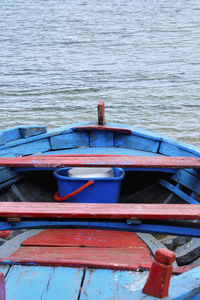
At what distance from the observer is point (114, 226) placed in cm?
321

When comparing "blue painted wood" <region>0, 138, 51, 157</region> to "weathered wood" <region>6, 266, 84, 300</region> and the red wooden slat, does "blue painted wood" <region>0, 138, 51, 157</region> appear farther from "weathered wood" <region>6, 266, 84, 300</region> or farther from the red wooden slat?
"weathered wood" <region>6, 266, 84, 300</region>

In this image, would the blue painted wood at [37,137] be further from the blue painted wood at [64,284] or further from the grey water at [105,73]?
the grey water at [105,73]

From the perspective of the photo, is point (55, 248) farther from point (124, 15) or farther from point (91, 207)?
point (124, 15)

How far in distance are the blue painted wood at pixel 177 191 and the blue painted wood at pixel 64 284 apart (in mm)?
1800

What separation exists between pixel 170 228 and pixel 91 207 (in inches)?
26.3

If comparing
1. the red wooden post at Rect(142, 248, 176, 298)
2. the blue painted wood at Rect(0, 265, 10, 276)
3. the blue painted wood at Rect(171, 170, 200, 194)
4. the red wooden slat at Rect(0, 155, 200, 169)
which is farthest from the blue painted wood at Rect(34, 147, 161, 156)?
the red wooden post at Rect(142, 248, 176, 298)

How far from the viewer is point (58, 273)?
3074mm

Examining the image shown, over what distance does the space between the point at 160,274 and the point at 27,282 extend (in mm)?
1472

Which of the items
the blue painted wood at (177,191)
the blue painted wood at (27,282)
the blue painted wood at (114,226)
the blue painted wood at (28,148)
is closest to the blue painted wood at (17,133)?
the blue painted wood at (28,148)

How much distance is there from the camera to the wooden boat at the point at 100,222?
291 centimetres

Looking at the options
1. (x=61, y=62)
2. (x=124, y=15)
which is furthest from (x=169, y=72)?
(x=124, y=15)

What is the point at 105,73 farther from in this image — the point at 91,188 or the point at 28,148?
the point at 91,188

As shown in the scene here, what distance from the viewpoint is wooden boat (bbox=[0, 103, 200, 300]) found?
9.54 ft

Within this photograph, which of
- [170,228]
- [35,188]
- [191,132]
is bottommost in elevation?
[191,132]
